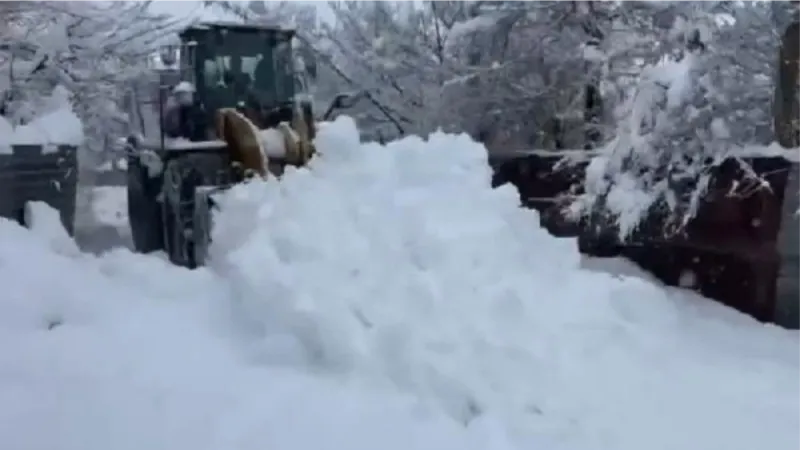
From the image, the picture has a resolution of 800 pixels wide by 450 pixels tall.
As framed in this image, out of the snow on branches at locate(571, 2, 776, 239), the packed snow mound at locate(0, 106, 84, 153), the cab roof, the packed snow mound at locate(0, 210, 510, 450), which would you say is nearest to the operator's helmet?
the cab roof

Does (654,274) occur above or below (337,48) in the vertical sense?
below

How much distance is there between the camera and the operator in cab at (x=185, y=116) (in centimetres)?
1051

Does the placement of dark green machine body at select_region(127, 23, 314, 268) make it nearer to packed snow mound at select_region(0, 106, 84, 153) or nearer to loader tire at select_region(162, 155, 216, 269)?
loader tire at select_region(162, 155, 216, 269)

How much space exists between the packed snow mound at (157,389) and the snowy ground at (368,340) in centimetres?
1

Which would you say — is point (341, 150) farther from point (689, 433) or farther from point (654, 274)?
point (654, 274)

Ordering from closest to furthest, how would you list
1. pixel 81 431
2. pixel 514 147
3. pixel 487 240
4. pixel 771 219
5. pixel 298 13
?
pixel 81 431
pixel 487 240
pixel 771 219
pixel 514 147
pixel 298 13

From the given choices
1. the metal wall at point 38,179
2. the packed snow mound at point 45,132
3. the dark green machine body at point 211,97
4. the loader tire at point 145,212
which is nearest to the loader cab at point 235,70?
the dark green machine body at point 211,97

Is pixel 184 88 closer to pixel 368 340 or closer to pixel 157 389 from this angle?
pixel 368 340

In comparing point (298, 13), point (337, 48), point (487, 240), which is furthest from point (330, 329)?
point (298, 13)

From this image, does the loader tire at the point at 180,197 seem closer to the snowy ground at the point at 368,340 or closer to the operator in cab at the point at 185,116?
the operator in cab at the point at 185,116

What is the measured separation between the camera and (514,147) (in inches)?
523

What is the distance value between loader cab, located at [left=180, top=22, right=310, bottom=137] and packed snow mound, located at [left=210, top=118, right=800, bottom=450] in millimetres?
4671

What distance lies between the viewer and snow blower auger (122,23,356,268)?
9492 mm

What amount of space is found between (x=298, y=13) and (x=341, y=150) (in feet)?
48.4
